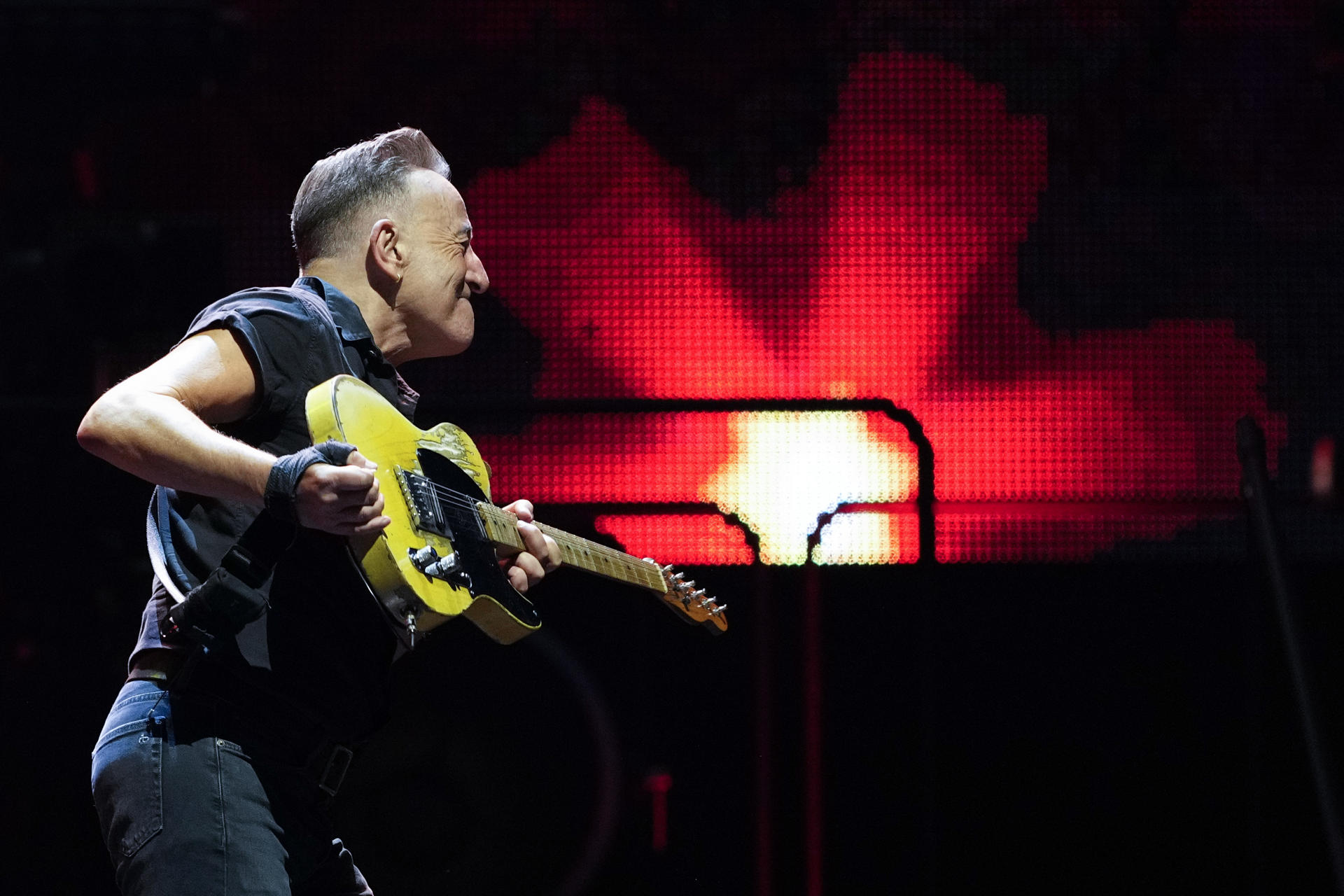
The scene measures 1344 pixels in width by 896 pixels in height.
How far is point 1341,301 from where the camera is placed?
4.85 m

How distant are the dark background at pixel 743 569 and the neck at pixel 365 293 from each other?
4.57 ft

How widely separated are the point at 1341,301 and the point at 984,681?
200 cm

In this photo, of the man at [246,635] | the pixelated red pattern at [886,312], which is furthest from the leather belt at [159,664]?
the pixelated red pattern at [886,312]

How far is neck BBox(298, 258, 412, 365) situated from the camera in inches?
84.3

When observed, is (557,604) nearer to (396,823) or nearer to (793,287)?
(396,823)

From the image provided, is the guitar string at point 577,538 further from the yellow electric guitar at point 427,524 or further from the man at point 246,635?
the man at point 246,635

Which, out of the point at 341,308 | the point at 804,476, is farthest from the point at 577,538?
the point at 804,476

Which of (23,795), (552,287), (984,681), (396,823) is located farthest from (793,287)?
(23,795)

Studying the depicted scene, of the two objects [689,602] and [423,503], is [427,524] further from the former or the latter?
[689,602]

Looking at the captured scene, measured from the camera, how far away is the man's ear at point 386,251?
7.00ft

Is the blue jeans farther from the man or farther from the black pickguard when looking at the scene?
the black pickguard

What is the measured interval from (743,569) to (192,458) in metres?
2.30

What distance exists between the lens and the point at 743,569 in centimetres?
376

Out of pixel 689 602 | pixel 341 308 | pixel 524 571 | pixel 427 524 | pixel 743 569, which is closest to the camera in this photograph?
pixel 427 524
